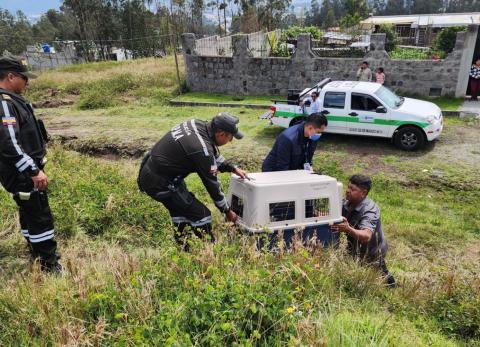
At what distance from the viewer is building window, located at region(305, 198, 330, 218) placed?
4039mm

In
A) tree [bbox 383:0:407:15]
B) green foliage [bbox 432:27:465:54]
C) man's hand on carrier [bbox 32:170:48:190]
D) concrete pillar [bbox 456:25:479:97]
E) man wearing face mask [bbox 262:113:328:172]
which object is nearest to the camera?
man's hand on carrier [bbox 32:170:48:190]

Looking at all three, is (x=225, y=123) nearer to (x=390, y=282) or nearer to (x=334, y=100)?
(x=390, y=282)

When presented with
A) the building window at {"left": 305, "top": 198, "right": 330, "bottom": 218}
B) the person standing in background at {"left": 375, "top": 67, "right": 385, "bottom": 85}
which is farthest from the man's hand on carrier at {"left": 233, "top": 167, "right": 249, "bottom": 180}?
the person standing in background at {"left": 375, "top": 67, "right": 385, "bottom": 85}

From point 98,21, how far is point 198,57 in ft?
136

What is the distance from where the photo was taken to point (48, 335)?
236cm

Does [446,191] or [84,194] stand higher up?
[84,194]

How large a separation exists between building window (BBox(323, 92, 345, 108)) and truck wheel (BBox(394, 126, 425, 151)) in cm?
155

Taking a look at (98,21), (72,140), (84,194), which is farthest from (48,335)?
(98,21)

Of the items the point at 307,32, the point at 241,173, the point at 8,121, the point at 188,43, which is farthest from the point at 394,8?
the point at 8,121

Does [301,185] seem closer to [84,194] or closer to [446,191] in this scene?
[84,194]

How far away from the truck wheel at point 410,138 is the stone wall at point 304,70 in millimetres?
5336

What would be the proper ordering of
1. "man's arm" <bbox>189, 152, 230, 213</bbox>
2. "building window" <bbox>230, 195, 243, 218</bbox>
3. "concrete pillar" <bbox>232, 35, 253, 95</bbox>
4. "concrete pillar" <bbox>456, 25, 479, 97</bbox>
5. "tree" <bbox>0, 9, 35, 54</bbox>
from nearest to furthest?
1. "man's arm" <bbox>189, 152, 230, 213</bbox>
2. "building window" <bbox>230, 195, 243, 218</bbox>
3. "concrete pillar" <bbox>456, 25, 479, 97</bbox>
4. "concrete pillar" <bbox>232, 35, 253, 95</bbox>
5. "tree" <bbox>0, 9, 35, 54</bbox>

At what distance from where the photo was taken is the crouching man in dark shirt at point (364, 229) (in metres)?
3.86

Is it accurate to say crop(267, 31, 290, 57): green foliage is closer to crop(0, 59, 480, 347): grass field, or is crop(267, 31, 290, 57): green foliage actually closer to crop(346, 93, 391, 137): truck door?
crop(346, 93, 391, 137): truck door
